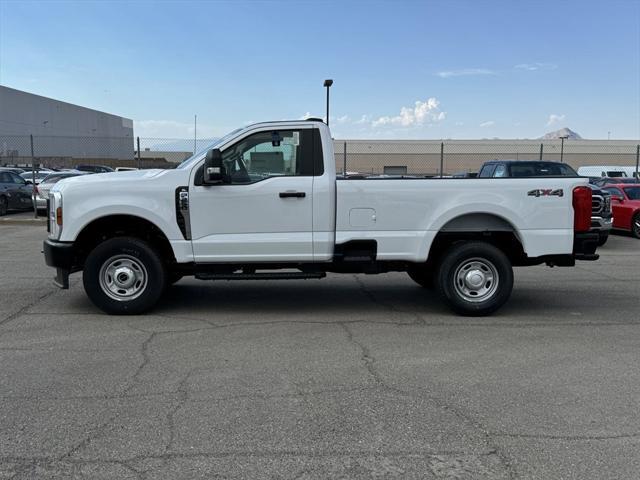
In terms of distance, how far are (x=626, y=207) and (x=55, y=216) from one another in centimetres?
1390

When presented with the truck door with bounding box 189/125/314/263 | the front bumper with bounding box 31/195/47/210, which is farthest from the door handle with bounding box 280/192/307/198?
the front bumper with bounding box 31/195/47/210

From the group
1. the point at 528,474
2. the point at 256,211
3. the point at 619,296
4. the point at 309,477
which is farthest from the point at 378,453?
the point at 619,296

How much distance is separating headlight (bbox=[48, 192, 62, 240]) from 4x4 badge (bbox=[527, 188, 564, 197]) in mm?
5369

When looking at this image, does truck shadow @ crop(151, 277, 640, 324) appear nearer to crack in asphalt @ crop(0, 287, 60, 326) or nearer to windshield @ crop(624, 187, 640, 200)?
crack in asphalt @ crop(0, 287, 60, 326)

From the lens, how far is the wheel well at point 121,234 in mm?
6602


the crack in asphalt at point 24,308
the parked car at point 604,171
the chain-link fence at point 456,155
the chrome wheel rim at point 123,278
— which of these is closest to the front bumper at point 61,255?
the chrome wheel rim at point 123,278

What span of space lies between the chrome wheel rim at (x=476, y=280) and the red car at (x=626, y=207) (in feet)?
33.1

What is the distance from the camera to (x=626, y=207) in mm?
14898

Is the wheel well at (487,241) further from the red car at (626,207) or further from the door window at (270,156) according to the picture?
the red car at (626,207)

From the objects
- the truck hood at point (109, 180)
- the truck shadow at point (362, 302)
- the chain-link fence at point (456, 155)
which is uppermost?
the chain-link fence at point (456, 155)

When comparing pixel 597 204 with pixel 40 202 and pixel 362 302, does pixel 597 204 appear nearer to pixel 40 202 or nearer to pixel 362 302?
pixel 362 302

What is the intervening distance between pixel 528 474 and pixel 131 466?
230cm

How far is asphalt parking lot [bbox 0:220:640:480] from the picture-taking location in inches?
134

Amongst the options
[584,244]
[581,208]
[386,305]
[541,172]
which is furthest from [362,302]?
[541,172]
